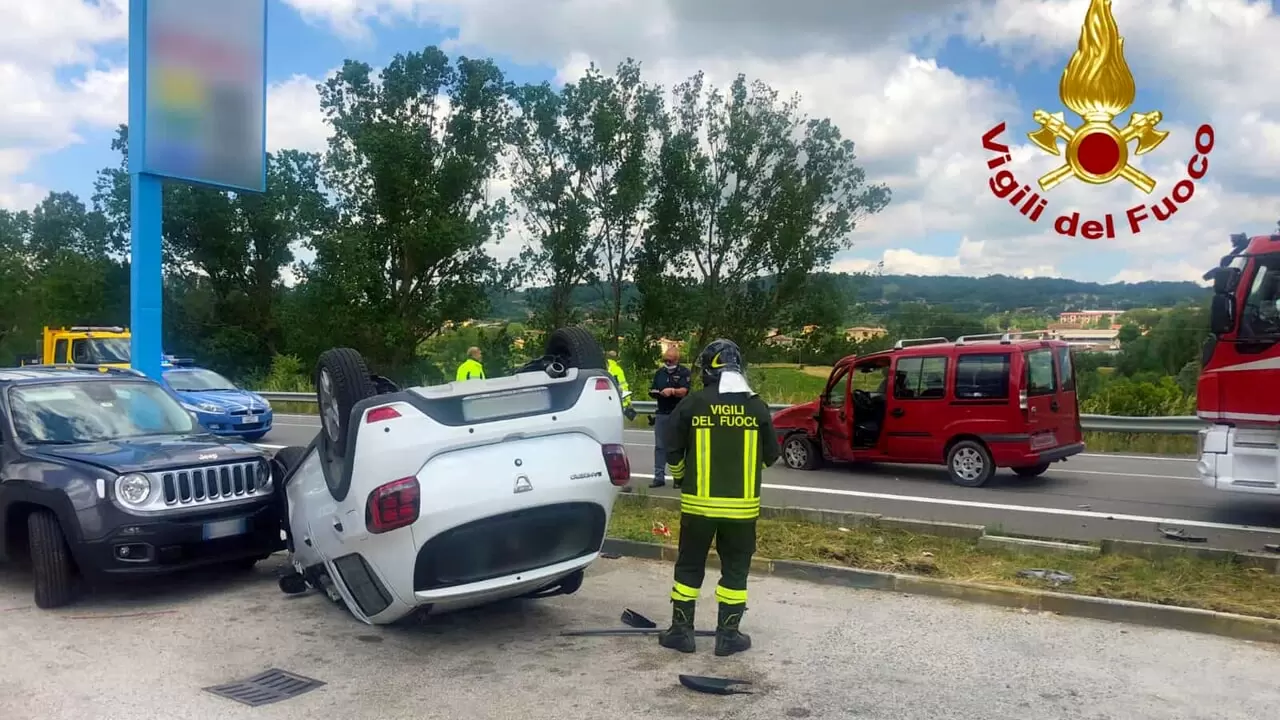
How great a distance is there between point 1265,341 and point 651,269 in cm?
2334

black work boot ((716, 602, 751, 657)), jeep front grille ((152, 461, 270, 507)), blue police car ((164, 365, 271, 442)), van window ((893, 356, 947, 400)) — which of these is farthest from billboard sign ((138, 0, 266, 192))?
black work boot ((716, 602, 751, 657))

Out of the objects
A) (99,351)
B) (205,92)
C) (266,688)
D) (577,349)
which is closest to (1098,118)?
(577,349)

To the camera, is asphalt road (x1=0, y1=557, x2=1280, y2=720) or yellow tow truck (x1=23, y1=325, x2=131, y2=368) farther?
yellow tow truck (x1=23, y1=325, x2=131, y2=368)

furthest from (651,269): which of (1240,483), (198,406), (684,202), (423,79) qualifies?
(1240,483)

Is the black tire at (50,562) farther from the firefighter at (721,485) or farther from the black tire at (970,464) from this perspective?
the black tire at (970,464)

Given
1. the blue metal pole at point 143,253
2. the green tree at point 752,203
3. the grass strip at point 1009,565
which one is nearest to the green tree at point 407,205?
the green tree at point 752,203

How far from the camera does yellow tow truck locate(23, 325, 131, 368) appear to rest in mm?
19172

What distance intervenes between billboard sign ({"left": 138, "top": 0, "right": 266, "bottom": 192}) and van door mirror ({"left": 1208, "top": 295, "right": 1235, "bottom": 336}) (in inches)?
456

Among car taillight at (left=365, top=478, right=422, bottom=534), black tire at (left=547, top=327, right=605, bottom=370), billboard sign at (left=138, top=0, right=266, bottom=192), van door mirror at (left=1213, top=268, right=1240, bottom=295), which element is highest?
billboard sign at (left=138, top=0, right=266, bottom=192)

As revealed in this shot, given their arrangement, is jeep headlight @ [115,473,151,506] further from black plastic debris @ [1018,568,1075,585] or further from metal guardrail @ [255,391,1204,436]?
metal guardrail @ [255,391,1204,436]

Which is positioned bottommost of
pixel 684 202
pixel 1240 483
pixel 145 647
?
pixel 145 647

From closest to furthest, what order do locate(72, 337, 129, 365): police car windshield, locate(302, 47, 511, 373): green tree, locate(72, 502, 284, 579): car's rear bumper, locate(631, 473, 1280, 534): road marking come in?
locate(72, 502, 284, 579): car's rear bumper
locate(631, 473, 1280, 534): road marking
locate(72, 337, 129, 365): police car windshield
locate(302, 47, 511, 373): green tree

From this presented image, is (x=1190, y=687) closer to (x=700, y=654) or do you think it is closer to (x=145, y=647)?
(x=700, y=654)

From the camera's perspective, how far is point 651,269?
31578 millimetres
